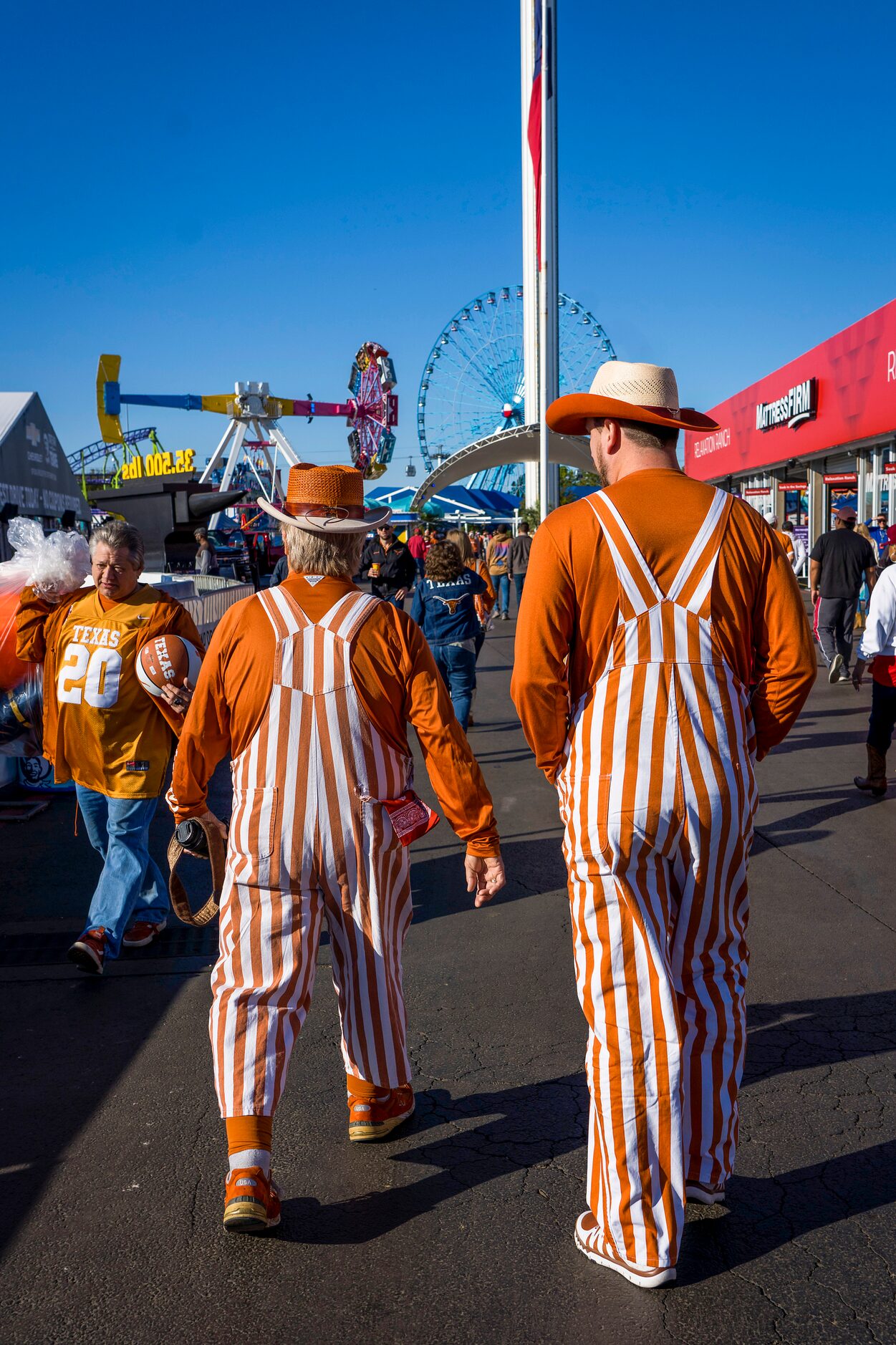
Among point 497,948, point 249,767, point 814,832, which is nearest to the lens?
point 249,767

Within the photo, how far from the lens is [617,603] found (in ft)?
7.70

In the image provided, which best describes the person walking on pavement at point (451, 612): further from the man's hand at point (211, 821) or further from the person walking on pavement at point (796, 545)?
the person walking on pavement at point (796, 545)

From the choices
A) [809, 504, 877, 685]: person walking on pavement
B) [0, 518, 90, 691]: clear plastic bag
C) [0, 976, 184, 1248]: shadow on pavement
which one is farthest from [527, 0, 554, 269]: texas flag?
[0, 976, 184, 1248]: shadow on pavement

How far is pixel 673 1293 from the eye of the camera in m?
2.37

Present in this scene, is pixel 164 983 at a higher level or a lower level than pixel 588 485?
lower

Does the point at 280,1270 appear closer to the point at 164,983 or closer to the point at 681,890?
the point at 681,890

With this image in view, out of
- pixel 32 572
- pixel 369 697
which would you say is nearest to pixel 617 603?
pixel 369 697

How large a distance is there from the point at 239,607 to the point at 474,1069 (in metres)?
1.70

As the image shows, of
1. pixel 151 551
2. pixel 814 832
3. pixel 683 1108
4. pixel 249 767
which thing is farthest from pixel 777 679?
pixel 151 551

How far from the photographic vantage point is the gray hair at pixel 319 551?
111 inches

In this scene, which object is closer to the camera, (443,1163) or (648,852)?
(648,852)

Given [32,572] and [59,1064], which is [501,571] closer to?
[32,572]

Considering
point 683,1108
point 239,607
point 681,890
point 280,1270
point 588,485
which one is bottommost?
point 280,1270

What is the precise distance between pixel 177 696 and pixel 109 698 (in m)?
0.38
